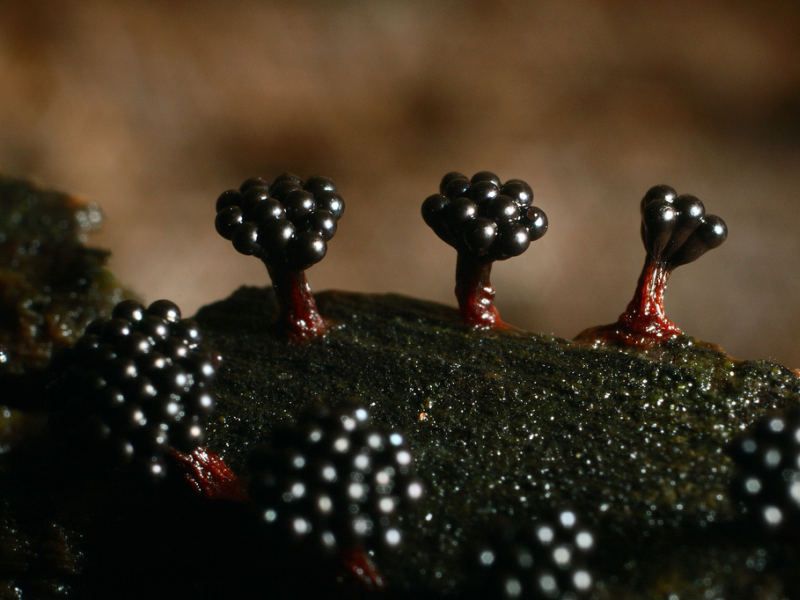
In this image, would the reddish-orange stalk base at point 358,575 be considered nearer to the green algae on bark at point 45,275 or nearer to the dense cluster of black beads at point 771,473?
the dense cluster of black beads at point 771,473

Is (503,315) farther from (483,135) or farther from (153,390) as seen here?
(153,390)

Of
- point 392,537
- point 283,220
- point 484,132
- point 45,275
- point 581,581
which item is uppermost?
point 484,132

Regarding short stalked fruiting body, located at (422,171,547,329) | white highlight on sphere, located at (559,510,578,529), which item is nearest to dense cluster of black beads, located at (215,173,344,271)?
short stalked fruiting body, located at (422,171,547,329)

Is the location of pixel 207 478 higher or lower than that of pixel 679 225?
lower

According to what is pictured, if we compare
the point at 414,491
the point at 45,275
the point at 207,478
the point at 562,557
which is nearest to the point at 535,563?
the point at 562,557

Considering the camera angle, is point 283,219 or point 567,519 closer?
point 567,519

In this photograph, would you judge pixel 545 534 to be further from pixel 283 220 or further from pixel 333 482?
pixel 283 220

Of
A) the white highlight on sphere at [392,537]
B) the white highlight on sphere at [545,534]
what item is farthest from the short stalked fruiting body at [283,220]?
the white highlight on sphere at [545,534]

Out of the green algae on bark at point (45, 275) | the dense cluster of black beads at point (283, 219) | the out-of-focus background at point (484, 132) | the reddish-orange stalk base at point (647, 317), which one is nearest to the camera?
the dense cluster of black beads at point (283, 219)
